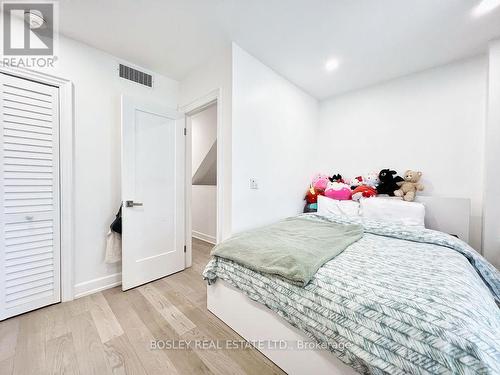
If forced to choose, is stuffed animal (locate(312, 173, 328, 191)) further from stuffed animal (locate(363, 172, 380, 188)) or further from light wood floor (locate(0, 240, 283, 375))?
light wood floor (locate(0, 240, 283, 375))

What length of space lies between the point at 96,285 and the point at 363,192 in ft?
10.4

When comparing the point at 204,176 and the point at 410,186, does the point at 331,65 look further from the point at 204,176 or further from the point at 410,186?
the point at 204,176

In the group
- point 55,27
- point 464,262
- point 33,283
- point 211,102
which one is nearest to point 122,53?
point 55,27

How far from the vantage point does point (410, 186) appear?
2.22 meters

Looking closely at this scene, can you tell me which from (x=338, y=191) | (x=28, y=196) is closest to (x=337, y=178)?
(x=338, y=191)

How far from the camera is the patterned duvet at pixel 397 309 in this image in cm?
68

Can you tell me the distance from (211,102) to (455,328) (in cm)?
234

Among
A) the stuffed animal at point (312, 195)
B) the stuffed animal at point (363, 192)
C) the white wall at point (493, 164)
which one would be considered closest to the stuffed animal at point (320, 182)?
the stuffed animal at point (312, 195)

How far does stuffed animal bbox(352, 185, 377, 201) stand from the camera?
7.90 ft

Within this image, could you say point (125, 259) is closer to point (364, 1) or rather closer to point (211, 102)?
point (211, 102)

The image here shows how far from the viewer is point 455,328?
0.70 meters

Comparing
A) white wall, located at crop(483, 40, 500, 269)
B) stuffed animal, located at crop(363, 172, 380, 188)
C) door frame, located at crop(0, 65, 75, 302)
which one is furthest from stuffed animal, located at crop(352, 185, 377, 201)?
door frame, located at crop(0, 65, 75, 302)

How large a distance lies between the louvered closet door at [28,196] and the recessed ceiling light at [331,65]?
8.94ft

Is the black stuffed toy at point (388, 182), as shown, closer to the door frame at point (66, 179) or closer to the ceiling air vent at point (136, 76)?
the ceiling air vent at point (136, 76)
